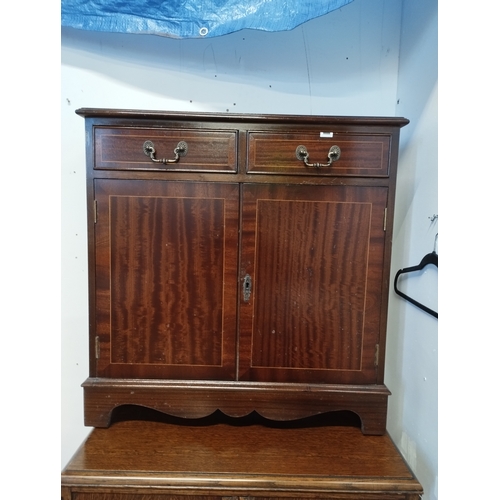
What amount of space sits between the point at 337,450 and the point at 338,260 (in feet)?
1.60

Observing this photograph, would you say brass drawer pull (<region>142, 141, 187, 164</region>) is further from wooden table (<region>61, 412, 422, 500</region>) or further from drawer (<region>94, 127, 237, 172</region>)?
wooden table (<region>61, 412, 422, 500</region>)

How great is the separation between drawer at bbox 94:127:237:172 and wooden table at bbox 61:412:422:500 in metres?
0.71

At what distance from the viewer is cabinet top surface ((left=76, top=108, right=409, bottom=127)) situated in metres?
0.95

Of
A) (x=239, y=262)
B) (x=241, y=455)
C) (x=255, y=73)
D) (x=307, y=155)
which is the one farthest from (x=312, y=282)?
(x=255, y=73)

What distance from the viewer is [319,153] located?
97cm

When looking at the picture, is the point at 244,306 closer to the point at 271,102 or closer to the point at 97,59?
the point at 271,102

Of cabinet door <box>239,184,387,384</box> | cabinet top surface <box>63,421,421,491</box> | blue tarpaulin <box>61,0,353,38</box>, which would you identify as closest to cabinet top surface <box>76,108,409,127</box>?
cabinet door <box>239,184,387,384</box>

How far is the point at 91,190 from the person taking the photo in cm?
98

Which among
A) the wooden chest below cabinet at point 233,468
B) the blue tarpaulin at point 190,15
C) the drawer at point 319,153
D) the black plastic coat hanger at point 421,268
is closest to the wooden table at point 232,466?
the wooden chest below cabinet at point 233,468

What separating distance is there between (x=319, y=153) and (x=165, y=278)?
0.52 meters

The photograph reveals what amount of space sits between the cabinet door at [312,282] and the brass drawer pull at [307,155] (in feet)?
0.19

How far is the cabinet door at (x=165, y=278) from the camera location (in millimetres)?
982

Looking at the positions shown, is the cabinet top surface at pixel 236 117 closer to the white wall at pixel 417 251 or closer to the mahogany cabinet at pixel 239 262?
the mahogany cabinet at pixel 239 262

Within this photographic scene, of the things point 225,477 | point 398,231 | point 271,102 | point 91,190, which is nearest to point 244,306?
point 225,477
